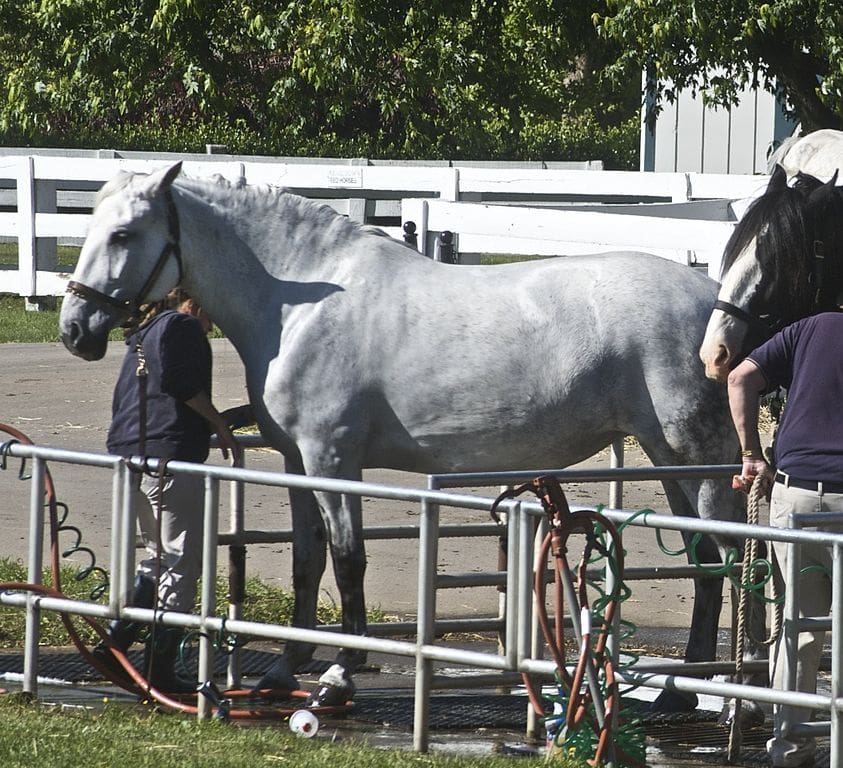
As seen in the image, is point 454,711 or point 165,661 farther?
point 454,711

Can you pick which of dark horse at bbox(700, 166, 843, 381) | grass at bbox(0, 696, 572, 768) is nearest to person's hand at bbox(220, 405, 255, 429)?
grass at bbox(0, 696, 572, 768)

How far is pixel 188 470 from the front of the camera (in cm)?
593

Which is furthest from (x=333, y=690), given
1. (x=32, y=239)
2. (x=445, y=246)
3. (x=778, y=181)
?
(x=32, y=239)

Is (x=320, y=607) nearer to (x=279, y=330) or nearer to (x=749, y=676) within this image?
(x=279, y=330)

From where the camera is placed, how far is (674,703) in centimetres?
658

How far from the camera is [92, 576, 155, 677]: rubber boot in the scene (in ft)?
21.5

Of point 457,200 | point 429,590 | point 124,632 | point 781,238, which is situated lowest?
point 124,632

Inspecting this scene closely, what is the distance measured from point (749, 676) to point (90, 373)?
33.6 feet

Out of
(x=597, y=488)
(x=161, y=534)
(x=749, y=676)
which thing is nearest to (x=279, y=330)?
(x=161, y=534)

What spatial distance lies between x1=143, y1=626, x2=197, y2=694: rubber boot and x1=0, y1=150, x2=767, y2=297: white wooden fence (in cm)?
541

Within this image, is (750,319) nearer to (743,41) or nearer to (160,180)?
(160,180)

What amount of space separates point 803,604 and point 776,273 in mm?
1249

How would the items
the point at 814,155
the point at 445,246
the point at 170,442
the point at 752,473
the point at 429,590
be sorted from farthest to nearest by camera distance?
the point at 445,246, the point at 814,155, the point at 170,442, the point at 752,473, the point at 429,590

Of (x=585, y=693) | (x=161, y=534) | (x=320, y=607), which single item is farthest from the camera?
(x=320, y=607)
